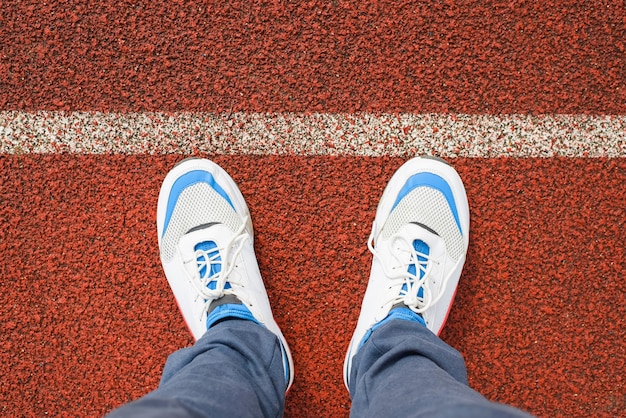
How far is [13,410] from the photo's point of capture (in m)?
1.15

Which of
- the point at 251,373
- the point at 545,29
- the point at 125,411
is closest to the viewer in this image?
the point at 125,411

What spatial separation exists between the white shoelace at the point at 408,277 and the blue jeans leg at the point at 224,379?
0.30m

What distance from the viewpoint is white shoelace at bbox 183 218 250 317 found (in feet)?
3.55

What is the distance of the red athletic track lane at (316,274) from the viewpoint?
1108 mm

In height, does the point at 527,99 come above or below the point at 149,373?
above

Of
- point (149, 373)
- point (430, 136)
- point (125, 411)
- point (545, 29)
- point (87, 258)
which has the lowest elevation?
point (125, 411)

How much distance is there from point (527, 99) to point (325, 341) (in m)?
0.76

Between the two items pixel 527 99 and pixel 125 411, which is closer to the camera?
pixel 125 411

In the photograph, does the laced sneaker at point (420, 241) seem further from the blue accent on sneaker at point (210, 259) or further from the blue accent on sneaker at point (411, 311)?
the blue accent on sneaker at point (210, 259)

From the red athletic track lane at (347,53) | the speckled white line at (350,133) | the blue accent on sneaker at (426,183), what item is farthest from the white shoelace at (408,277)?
the red athletic track lane at (347,53)

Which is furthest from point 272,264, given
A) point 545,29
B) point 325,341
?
point 545,29

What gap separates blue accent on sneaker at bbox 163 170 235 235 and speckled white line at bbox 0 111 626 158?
7 cm

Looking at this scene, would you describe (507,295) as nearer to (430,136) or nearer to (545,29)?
(430,136)

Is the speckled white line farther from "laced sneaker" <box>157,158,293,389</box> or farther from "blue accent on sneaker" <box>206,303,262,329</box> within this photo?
"blue accent on sneaker" <box>206,303,262,329</box>
